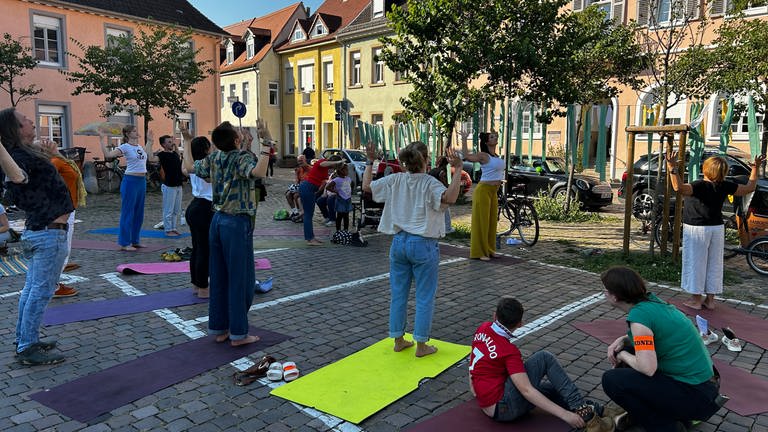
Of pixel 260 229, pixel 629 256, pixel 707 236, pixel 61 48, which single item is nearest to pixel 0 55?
pixel 61 48

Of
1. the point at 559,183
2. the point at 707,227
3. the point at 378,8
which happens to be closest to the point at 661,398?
the point at 707,227

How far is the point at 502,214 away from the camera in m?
10.9

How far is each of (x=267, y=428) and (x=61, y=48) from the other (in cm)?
2656

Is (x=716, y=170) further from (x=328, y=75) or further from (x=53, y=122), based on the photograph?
(x=328, y=75)

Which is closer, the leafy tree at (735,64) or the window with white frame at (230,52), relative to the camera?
the leafy tree at (735,64)

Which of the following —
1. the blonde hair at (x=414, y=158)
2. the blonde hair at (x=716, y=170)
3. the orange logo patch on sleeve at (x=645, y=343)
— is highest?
the blonde hair at (x=414, y=158)

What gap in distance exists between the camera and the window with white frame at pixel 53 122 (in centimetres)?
2453

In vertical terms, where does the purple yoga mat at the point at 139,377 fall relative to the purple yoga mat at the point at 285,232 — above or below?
below

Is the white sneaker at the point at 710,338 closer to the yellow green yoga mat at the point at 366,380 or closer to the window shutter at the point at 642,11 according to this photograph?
the yellow green yoga mat at the point at 366,380

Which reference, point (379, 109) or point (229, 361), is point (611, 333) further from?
point (379, 109)

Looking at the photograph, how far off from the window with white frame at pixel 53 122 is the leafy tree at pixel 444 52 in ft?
60.3

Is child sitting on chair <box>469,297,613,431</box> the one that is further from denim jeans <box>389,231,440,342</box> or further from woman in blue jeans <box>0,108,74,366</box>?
woman in blue jeans <box>0,108,74,366</box>

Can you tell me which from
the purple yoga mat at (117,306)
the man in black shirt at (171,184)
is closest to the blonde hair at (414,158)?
the purple yoga mat at (117,306)

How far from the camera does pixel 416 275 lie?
15.8 ft
